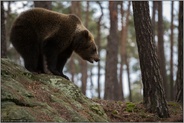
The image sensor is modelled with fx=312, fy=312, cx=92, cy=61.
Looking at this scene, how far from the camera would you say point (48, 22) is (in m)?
7.98

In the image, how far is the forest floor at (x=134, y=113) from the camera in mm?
6930

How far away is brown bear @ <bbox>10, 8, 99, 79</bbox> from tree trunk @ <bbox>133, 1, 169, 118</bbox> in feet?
5.53

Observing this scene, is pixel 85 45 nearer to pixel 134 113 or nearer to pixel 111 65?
pixel 134 113

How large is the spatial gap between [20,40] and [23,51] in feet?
0.90

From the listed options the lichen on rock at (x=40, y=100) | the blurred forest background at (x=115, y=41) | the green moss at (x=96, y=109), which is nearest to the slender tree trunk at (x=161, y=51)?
the blurred forest background at (x=115, y=41)

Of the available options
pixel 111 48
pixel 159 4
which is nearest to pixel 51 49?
pixel 111 48

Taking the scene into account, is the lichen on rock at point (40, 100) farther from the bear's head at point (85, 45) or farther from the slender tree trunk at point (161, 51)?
the slender tree trunk at point (161, 51)

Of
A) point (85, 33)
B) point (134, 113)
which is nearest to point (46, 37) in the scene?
point (85, 33)

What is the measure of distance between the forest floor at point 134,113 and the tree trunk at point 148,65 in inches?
7.6

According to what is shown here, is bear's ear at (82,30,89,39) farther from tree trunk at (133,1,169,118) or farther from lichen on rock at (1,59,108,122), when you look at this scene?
lichen on rock at (1,59,108,122)

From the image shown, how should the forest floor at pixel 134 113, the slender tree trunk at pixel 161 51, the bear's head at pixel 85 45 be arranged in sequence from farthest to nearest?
the slender tree trunk at pixel 161 51 → the bear's head at pixel 85 45 → the forest floor at pixel 134 113

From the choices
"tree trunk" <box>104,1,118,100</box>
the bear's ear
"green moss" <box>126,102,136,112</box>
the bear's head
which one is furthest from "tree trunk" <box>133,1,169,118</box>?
"tree trunk" <box>104,1,118,100</box>

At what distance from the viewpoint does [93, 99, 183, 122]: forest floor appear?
22.7 feet

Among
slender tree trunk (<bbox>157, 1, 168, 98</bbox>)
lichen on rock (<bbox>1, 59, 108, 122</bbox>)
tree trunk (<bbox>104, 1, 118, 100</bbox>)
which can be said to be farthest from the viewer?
slender tree trunk (<bbox>157, 1, 168, 98</bbox>)
